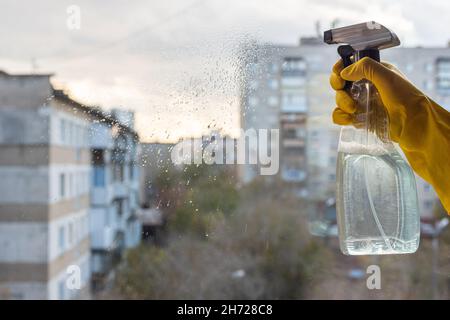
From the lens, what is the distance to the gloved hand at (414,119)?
61 centimetres

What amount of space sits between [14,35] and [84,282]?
634 mm

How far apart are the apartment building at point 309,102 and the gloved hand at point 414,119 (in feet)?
1.96

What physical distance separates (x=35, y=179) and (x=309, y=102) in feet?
2.46

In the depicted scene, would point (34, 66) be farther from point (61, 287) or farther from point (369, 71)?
point (369, 71)

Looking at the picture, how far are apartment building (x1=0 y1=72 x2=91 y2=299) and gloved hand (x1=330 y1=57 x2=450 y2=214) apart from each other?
0.79 metres

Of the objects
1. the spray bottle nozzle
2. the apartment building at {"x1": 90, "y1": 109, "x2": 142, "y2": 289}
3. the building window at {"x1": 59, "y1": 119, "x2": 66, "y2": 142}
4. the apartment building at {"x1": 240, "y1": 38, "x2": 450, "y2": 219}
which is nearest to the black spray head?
the spray bottle nozzle

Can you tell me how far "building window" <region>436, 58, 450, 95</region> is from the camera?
140 centimetres

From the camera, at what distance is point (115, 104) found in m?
1.19

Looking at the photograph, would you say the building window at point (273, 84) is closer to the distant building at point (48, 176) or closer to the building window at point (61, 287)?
the distant building at point (48, 176)

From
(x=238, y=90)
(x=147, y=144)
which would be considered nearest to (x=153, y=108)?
(x=147, y=144)

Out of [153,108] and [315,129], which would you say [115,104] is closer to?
[153,108]
